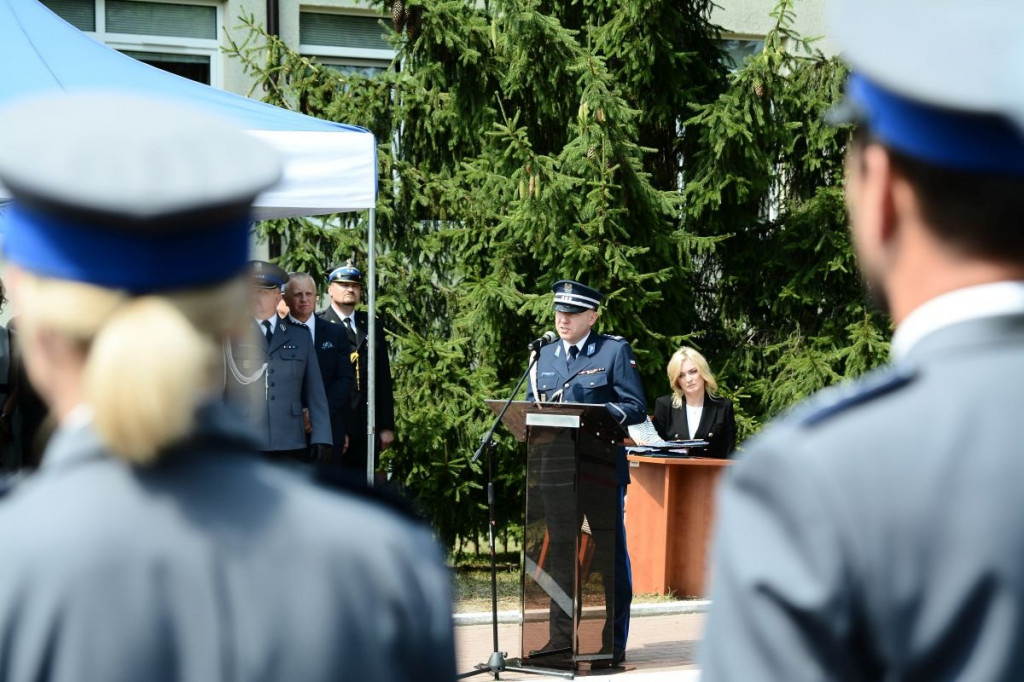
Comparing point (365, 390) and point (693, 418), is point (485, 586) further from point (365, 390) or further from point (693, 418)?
point (693, 418)

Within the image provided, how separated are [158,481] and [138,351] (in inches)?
5.5

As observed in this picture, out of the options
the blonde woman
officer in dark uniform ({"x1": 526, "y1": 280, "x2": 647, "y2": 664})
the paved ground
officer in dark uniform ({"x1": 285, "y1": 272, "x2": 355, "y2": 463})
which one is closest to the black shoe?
the paved ground

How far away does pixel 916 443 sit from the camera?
1314mm

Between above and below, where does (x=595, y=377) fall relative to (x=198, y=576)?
below

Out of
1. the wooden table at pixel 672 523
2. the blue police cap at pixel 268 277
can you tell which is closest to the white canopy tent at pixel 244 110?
the blue police cap at pixel 268 277

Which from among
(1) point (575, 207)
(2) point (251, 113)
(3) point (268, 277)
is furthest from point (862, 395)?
(1) point (575, 207)

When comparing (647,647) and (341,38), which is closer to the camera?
(647,647)

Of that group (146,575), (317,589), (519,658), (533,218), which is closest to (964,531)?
(317,589)

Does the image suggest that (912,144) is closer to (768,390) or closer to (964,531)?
(964,531)

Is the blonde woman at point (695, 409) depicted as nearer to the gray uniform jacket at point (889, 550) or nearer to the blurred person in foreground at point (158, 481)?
the blurred person in foreground at point (158, 481)

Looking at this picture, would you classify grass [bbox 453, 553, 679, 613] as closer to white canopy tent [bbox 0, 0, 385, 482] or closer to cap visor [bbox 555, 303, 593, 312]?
cap visor [bbox 555, 303, 593, 312]

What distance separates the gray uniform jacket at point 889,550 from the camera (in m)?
1.27

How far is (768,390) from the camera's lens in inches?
495

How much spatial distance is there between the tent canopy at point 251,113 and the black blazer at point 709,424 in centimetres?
345
